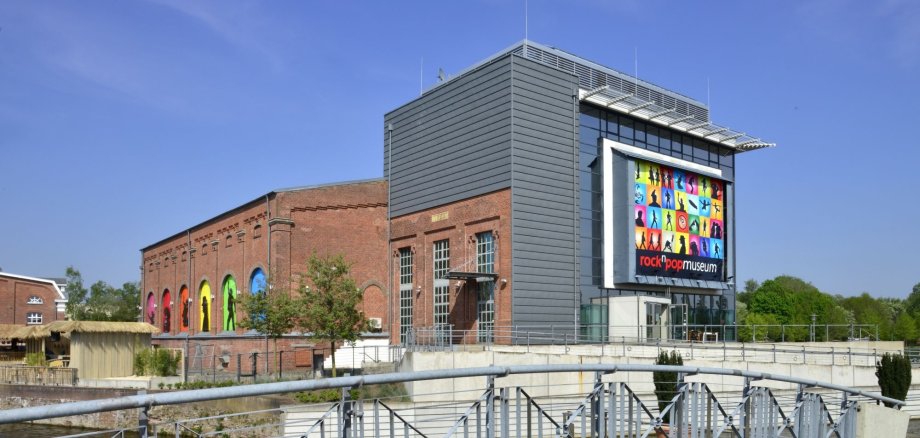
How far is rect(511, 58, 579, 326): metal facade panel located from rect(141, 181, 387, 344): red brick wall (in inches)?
395

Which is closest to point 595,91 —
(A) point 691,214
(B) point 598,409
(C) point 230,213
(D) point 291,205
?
(A) point 691,214

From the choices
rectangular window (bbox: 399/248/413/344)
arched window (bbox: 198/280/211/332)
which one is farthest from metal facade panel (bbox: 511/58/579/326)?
arched window (bbox: 198/280/211/332)

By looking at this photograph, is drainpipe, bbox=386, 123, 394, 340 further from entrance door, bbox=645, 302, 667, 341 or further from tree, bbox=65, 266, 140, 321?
tree, bbox=65, 266, 140, 321

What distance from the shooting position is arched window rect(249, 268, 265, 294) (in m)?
41.5

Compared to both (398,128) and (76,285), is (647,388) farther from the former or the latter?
(76,285)

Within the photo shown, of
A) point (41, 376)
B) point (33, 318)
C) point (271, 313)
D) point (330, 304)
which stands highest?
point (330, 304)

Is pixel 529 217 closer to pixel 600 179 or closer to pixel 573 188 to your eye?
pixel 573 188

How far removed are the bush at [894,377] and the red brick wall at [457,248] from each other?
15096 mm

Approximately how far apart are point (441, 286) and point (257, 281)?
9923 millimetres

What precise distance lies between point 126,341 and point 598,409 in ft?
108

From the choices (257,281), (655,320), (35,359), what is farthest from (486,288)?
(35,359)

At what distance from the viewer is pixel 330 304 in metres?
33.3

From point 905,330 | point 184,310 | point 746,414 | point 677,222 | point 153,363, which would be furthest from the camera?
point 905,330

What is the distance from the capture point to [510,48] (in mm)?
39500
